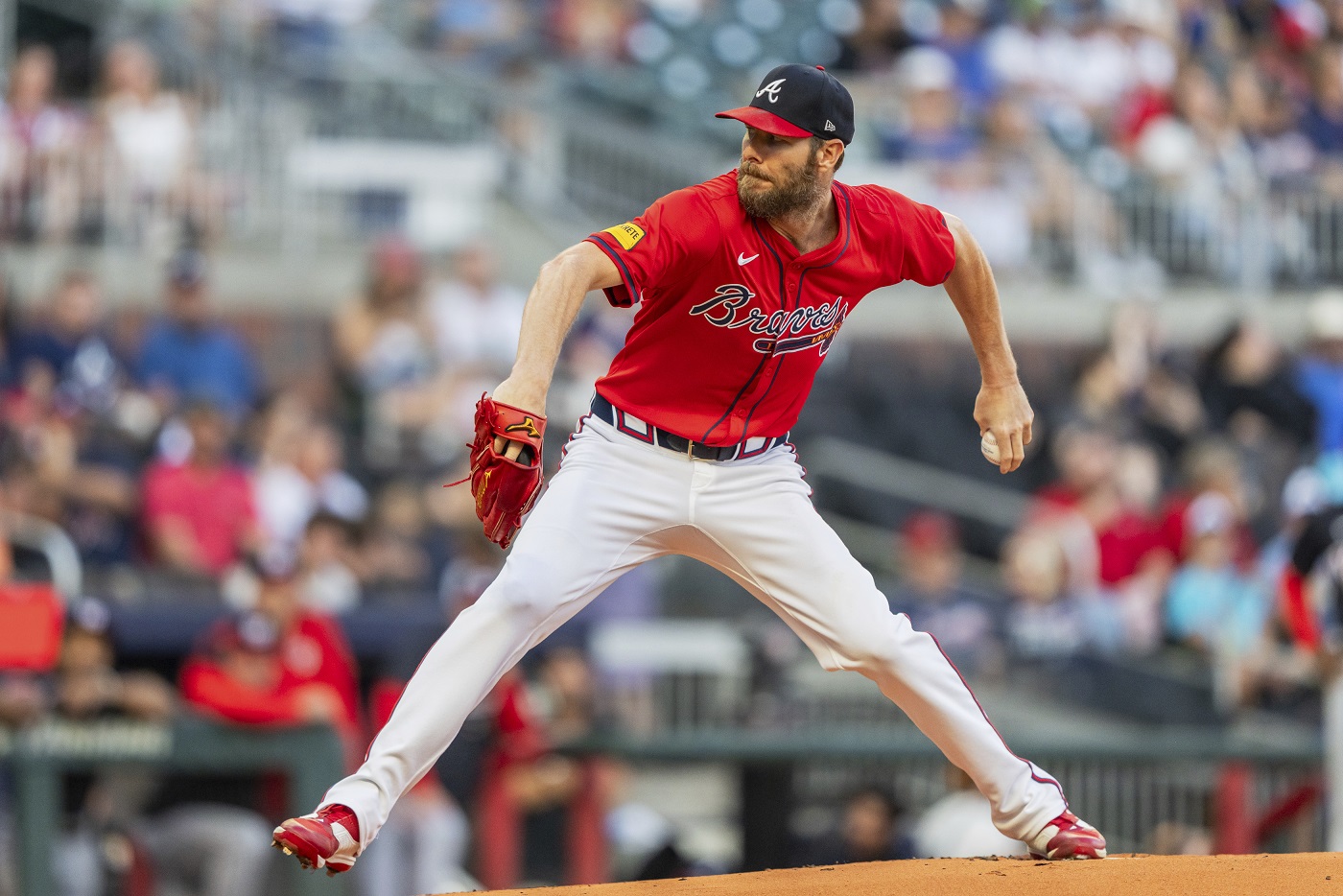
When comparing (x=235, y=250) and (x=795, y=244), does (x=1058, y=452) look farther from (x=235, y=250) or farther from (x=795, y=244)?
(x=795, y=244)

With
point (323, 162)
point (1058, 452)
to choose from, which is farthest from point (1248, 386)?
point (323, 162)

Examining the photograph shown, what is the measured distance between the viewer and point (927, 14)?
15586mm

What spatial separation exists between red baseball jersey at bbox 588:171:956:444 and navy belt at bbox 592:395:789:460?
2 centimetres

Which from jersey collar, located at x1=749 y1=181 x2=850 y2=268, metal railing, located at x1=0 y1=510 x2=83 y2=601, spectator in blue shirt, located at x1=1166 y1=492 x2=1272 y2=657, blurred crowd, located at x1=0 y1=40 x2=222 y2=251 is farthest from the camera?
blurred crowd, located at x1=0 y1=40 x2=222 y2=251

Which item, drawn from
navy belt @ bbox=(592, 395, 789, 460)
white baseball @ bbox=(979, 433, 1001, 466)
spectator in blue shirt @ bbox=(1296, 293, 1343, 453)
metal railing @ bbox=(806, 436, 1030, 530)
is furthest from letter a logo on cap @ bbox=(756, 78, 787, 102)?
spectator in blue shirt @ bbox=(1296, 293, 1343, 453)

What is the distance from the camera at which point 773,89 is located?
4.48 metres

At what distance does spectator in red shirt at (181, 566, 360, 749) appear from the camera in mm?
7352

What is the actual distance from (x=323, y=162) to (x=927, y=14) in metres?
5.97

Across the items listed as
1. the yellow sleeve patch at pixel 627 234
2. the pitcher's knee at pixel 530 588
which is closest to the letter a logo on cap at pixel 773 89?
the yellow sleeve patch at pixel 627 234

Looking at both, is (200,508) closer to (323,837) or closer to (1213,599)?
(323,837)

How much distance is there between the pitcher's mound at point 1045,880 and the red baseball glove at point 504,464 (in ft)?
3.36

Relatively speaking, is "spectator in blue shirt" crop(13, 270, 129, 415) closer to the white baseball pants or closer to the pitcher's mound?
the white baseball pants

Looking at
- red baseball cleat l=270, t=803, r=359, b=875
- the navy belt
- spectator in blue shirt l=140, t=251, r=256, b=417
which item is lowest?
red baseball cleat l=270, t=803, r=359, b=875

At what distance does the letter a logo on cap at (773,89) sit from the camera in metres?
4.46
